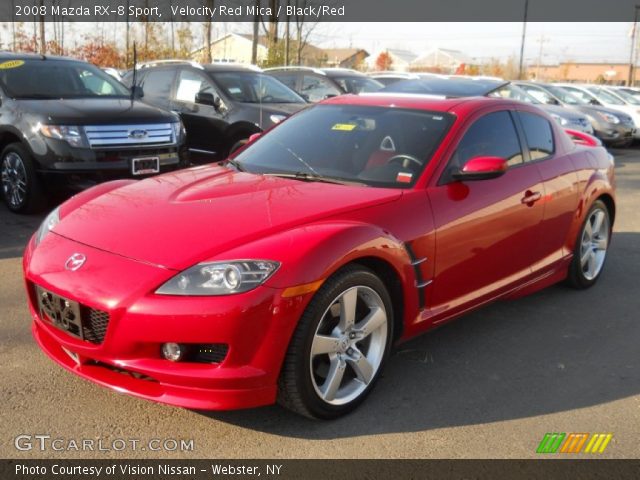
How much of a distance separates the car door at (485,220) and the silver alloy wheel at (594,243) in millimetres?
1031

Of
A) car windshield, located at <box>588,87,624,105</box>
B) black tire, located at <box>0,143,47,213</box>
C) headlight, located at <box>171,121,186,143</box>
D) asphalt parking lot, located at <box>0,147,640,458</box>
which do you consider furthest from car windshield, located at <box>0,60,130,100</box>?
car windshield, located at <box>588,87,624,105</box>

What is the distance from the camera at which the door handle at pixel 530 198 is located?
14.9 ft

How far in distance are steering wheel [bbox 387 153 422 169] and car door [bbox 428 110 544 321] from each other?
6.8 inches

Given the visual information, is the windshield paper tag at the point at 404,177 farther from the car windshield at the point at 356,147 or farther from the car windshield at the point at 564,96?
the car windshield at the point at 564,96

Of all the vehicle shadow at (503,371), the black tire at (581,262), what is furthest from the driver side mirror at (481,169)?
the black tire at (581,262)

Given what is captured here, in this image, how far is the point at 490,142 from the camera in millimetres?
4543

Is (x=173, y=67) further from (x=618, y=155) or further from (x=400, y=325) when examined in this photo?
(x=618, y=155)

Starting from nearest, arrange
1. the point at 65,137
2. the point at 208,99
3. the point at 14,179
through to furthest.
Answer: the point at 65,137
the point at 14,179
the point at 208,99

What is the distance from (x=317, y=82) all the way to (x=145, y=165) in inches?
278

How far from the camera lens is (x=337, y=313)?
3.33 metres

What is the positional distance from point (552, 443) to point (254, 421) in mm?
1416

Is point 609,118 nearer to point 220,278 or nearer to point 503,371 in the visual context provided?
point 503,371

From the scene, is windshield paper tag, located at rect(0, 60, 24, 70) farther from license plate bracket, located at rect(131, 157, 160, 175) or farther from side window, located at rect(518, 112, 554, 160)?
side window, located at rect(518, 112, 554, 160)

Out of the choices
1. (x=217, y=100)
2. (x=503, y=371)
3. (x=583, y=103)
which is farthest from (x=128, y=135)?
(x=583, y=103)
